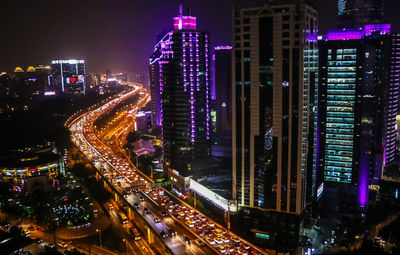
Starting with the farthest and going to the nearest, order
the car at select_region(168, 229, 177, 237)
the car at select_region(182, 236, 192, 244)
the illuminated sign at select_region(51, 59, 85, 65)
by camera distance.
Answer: the illuminated sign at select_region(51, 59, 85, 65) → the car at select_region(168, 229, 177, 237) → the car at select_region(182, 236, 192, 244)

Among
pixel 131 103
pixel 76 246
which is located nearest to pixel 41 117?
pixel 131 103

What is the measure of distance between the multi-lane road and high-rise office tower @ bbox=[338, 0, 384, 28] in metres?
37.7

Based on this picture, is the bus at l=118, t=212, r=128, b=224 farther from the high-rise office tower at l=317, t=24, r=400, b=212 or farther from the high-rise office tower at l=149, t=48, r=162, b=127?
the high-rise office tower at l=149, t=48, r=162, b=127

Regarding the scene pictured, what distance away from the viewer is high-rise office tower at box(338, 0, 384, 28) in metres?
54.4

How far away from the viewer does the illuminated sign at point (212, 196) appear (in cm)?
3844

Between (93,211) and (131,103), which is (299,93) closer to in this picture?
(93,211)

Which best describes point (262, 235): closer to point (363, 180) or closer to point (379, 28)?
point (363, 180)

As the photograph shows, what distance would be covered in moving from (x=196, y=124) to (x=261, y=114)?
658 inches

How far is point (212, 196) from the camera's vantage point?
4197cm

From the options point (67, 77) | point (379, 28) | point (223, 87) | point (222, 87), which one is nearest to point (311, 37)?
point (379, 28)

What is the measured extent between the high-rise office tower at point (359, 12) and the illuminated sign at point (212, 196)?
111 feet

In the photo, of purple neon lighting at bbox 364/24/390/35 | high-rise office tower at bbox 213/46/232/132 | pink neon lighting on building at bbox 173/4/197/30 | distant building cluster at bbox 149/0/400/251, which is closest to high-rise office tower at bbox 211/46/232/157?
high-rise office tower at bbox 213/46/232/132

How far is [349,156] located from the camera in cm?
4362

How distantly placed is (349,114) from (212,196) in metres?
18.4
